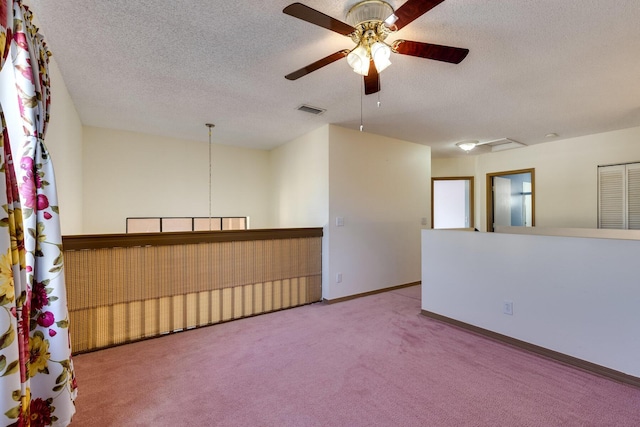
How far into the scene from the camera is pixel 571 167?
4.60 meters

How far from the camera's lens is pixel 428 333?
2.94 m

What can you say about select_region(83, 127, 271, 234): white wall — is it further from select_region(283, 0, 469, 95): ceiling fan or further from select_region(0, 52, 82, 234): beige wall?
select_region(283, 0, 469, 95): ceiling fan

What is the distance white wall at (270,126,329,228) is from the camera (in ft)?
13.1

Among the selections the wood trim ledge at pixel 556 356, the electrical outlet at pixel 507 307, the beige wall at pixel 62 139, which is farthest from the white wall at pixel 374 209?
the beige wall at pixel 62 139

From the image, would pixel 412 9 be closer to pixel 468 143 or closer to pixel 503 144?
pixel 468 143

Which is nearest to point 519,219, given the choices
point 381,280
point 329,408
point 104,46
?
point 381,280

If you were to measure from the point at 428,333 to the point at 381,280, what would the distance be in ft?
5.08

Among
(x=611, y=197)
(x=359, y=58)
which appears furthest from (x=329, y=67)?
(x=611, y=197)

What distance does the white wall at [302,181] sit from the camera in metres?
3.99

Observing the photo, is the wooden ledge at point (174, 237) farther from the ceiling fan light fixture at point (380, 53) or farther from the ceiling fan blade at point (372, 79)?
the ceiling fan light fixture at point (380, 53)

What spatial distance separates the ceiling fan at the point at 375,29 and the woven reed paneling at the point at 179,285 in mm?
2315

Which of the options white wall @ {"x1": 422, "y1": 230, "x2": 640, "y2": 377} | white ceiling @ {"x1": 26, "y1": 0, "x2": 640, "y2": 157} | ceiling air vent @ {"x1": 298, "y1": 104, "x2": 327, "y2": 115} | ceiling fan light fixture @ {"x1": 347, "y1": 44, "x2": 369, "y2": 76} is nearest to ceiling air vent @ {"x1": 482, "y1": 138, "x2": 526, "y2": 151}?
white ceiling @ {"x1": 26, "y1": 0, "x2": 640, "y2": 157}

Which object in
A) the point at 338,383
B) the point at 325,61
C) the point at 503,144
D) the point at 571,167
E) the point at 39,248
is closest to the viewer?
the point at 39,248

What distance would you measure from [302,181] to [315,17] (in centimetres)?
302
